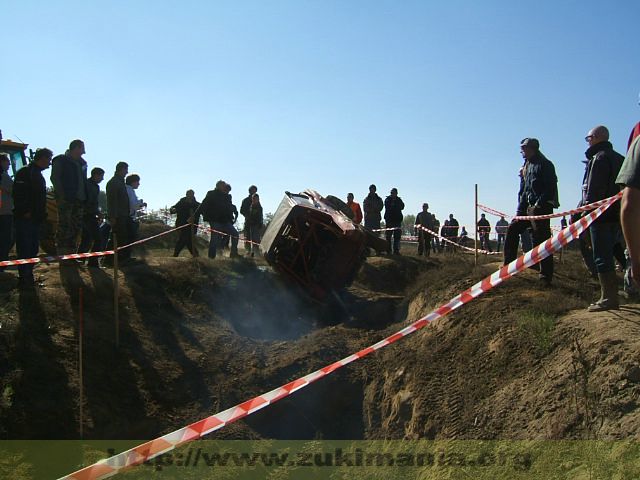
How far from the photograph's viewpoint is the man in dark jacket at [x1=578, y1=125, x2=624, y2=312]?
580 centimetres

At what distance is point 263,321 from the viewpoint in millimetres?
11484

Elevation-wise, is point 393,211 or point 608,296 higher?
point 393,211

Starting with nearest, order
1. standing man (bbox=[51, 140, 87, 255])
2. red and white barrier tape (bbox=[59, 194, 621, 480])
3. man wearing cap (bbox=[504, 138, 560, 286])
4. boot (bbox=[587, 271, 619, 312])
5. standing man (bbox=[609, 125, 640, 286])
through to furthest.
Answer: standing man (bbox=[609, 125, 640, 286]) < red and white barrier tape (bbox=[59, 194, 621, 480]) < boot (bbox=[587, 271, 619, 312]) < man wearing cap (bbox=[504, 138, 560, 286]) < standing man (bbox=[51, 140, 87, 255])

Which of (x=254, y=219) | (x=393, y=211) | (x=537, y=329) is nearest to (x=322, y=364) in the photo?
(x=537, y=329)

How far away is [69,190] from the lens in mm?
9922

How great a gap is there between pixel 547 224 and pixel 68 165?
807 centimetres

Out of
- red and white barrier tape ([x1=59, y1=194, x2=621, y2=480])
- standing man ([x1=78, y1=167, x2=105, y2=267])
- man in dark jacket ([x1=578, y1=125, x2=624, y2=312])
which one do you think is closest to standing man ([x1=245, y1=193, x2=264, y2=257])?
standing man ([x1=78, y1=167, x2=105, y2=267])

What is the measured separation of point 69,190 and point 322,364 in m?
5.55

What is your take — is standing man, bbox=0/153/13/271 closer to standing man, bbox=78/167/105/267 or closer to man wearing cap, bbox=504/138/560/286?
standing man, bbox=78/167/105/267

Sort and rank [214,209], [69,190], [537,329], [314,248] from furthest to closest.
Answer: [214,209] < [314,248] < [69,190] < [537,329]

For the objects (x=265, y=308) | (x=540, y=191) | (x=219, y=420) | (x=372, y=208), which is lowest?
(x=219, y=420)

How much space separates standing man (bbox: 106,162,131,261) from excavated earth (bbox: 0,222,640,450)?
80 centimetres

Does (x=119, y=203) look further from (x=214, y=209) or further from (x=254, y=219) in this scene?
(x=254, y=219)

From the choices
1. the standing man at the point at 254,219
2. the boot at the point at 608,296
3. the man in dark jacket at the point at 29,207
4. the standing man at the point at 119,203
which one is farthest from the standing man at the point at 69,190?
the boot at the point at 608,296
